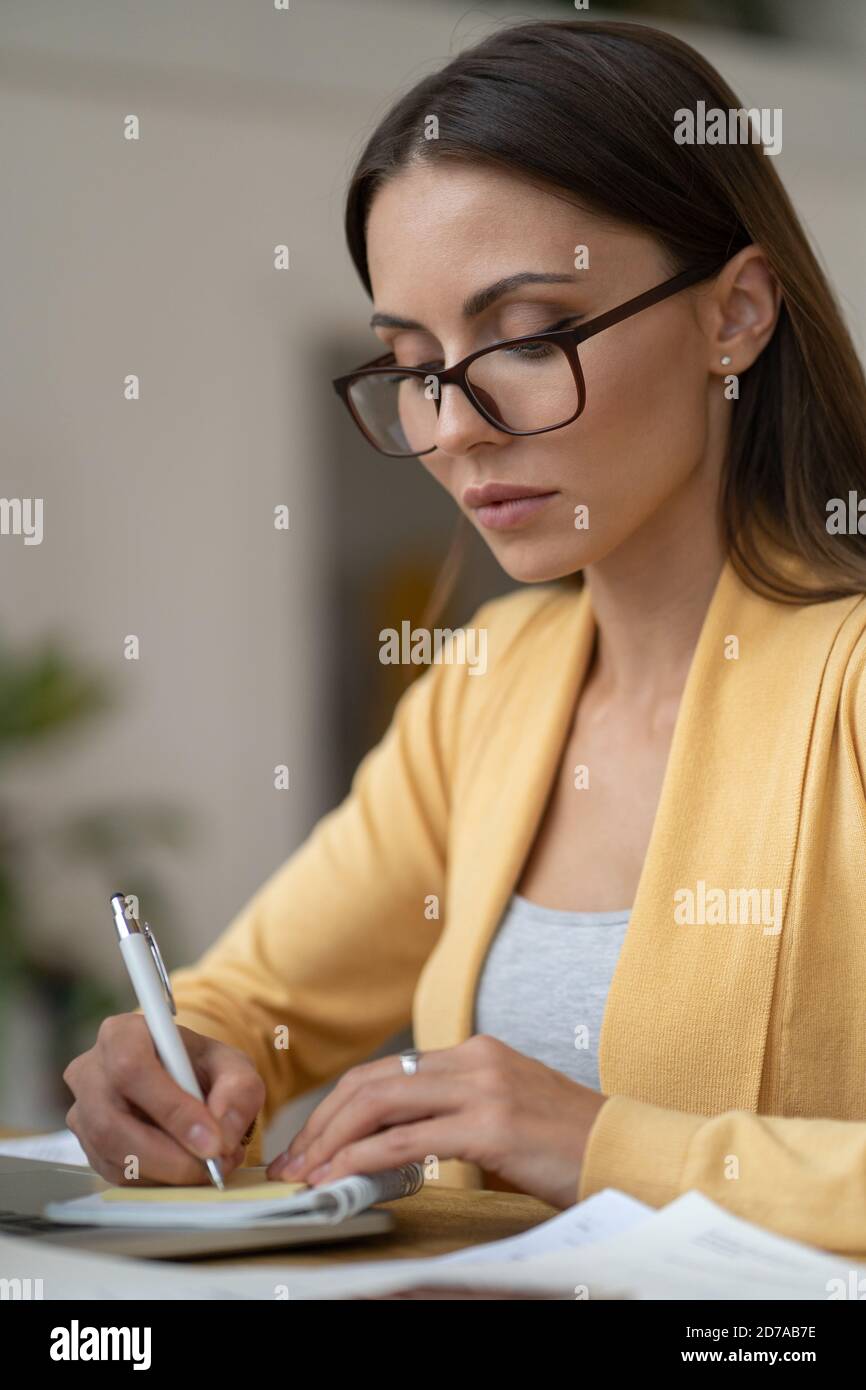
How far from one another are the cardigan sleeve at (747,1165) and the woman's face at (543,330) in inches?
20.0

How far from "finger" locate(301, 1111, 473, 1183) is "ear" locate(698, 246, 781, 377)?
0.72 meters

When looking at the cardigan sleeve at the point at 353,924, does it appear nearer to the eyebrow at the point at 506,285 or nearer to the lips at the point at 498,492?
the lips at the point at 498,492

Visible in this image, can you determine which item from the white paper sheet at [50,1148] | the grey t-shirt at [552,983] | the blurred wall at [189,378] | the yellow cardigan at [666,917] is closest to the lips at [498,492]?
the yellow cardigan at [666,917]

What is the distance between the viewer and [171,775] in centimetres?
362

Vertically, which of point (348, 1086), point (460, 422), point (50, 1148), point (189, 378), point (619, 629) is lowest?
point (50, 1148)

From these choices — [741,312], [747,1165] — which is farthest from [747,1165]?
[741,312]

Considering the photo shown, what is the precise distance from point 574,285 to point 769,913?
1.68ft

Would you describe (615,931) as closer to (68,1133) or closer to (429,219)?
(68,1133)

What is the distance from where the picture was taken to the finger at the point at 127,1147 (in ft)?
2.99

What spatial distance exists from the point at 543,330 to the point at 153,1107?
650 millimetres

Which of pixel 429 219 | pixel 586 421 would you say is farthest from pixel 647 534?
pixel 429 219

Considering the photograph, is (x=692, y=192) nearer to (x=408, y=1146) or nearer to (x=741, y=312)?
(x=741, y=312)

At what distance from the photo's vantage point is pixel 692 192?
1193 millimetres

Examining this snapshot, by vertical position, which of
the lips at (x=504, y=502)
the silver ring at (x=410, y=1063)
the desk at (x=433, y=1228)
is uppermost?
the lips at (x=504, y=502)
